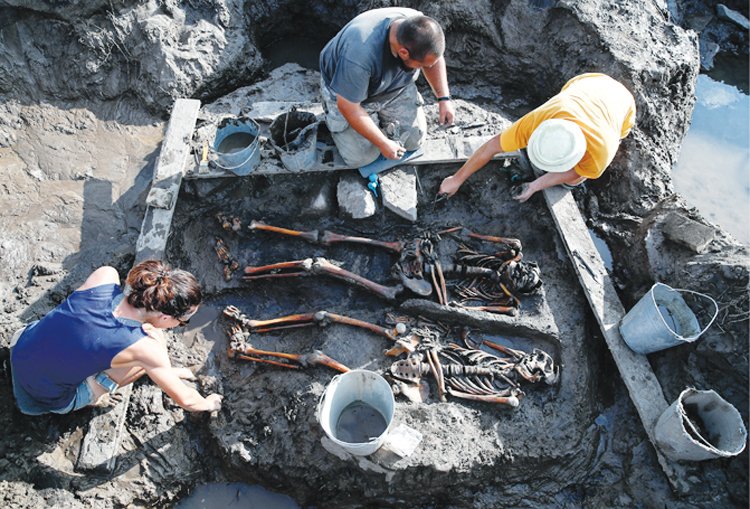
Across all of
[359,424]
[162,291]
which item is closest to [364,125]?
[162,291]

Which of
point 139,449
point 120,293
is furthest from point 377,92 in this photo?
point 139,449

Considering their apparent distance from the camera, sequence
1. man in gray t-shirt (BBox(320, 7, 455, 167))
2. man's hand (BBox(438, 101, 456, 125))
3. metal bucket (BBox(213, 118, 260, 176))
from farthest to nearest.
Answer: man's hand (BBox(438, 101, 456, 125)) < metal bucket (BBox(213, 118, 260, 176)) < man in gray t-shirt (BBox(320, 7, 455, 167))

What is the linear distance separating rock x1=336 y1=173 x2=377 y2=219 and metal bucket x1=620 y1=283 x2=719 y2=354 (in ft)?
7.83

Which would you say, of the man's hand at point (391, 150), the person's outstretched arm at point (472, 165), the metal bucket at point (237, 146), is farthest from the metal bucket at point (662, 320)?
the metal bucket at point (237, 146)

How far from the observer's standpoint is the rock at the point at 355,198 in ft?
16.0

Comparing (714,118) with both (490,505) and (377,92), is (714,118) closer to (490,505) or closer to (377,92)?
(377,92)

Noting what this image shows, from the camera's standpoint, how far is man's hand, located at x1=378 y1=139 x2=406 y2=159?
14.9 ft

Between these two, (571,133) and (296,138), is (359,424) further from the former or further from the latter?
(571,133)

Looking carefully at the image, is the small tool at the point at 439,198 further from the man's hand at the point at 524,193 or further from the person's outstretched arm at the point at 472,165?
the man's hand at the point at 524,193

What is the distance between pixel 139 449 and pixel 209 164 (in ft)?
8.28

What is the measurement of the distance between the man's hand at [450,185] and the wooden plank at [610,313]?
2.79ft

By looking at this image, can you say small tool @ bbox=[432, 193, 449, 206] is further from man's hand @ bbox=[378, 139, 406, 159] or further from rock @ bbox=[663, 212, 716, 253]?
rock @ bbox=[663, 212, 716, 253]

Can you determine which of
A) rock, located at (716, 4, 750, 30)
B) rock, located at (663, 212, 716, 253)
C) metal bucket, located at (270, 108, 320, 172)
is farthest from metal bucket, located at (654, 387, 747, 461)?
rock, located at (716, 4, 750, 30)

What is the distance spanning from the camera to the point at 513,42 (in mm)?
6008
